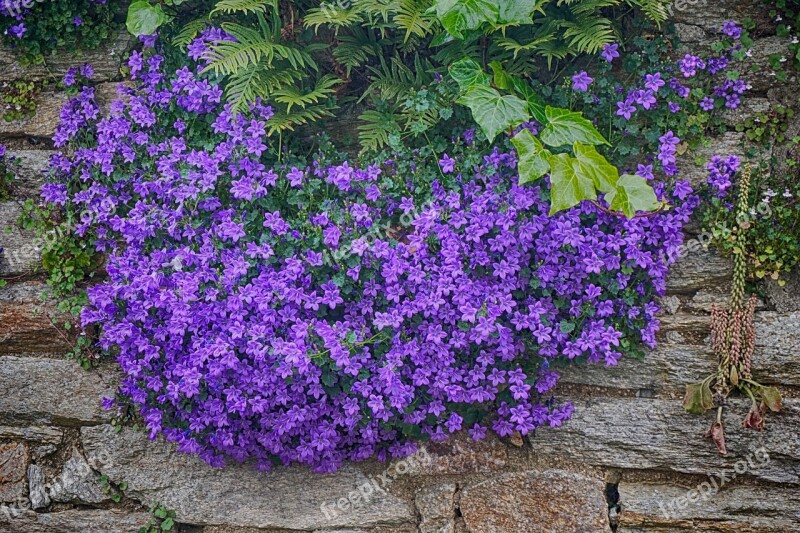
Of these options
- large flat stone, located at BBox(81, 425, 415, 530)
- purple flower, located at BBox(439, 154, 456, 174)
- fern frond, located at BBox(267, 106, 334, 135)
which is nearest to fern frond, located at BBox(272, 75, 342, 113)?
fern frond, located at BBox(267, 106, 334, 135)

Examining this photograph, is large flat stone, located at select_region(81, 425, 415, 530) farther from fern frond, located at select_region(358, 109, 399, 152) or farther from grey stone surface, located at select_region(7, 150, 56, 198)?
fern frond, located at select_region(358, 109, 399, 152)

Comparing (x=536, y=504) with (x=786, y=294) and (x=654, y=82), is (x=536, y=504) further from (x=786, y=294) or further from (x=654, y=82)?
(x=654, y=82)

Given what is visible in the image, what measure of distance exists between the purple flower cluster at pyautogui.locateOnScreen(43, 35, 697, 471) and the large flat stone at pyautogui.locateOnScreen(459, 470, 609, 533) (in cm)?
28

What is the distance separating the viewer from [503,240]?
3143 mm

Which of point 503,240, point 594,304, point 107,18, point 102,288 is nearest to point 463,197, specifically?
point 503,240

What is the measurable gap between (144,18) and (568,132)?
205 centimetres

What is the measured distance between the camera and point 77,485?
3812 millimetres

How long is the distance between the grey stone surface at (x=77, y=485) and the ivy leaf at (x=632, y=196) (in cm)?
288

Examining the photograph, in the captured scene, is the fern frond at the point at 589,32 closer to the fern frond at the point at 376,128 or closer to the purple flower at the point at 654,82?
the purple flower at the point at 654,82

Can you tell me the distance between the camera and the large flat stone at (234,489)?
11.6ft

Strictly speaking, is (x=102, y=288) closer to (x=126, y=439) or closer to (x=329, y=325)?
(x=126, y=439)

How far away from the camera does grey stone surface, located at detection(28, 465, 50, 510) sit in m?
3.84

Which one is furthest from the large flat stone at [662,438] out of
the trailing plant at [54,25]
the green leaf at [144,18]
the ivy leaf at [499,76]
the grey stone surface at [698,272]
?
the trailing plant at [54,25]

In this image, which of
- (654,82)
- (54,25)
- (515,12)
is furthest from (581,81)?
(54,25)
